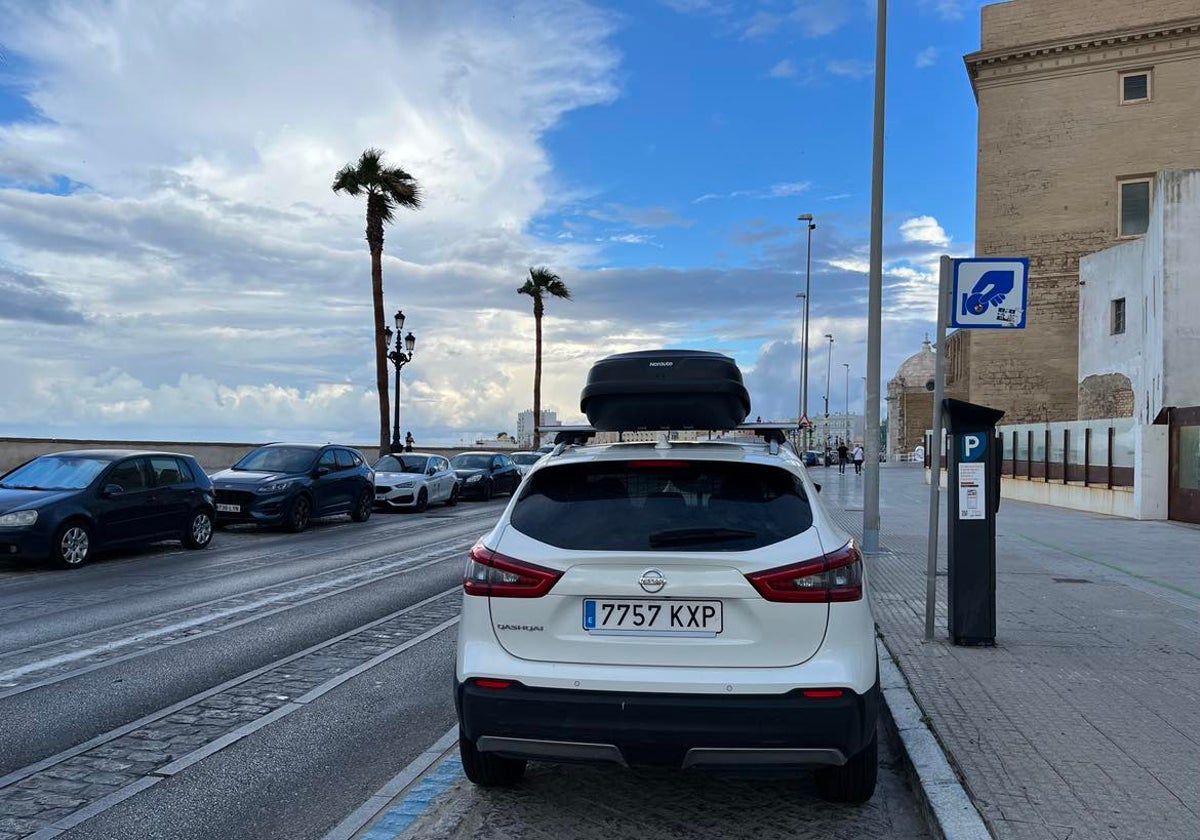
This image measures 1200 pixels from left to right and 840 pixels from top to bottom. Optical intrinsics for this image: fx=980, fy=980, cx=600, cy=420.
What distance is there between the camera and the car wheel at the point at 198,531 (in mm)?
14953

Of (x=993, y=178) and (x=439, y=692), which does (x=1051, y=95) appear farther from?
(x=439, y=692)

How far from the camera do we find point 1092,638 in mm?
7789

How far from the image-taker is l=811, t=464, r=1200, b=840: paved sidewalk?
409 cm

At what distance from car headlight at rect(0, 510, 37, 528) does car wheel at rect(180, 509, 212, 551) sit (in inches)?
110

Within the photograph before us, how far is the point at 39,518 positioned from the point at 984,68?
45.2 metres

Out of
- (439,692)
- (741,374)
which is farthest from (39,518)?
(741,374)

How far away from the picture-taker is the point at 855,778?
4281mm

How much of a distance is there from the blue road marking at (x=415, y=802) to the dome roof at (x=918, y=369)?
97.2 meters

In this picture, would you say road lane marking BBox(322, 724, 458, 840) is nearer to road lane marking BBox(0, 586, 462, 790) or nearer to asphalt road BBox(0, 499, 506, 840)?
asphalt road BBox(0, 499, 506, 840)

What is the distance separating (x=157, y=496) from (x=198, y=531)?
1122mm

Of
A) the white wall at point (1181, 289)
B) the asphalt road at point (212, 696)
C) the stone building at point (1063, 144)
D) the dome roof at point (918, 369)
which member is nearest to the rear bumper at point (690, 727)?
the asphalt road at point (212, 696)

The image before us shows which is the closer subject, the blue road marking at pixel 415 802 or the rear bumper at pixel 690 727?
the rear bumper at pixel 690 727

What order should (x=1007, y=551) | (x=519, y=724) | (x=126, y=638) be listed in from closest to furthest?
(x=519, y=724) < (x=126, y=638) < (x=1007, y=551)

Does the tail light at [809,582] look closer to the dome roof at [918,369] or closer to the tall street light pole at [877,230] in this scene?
the tall street light pole at [877,230]
